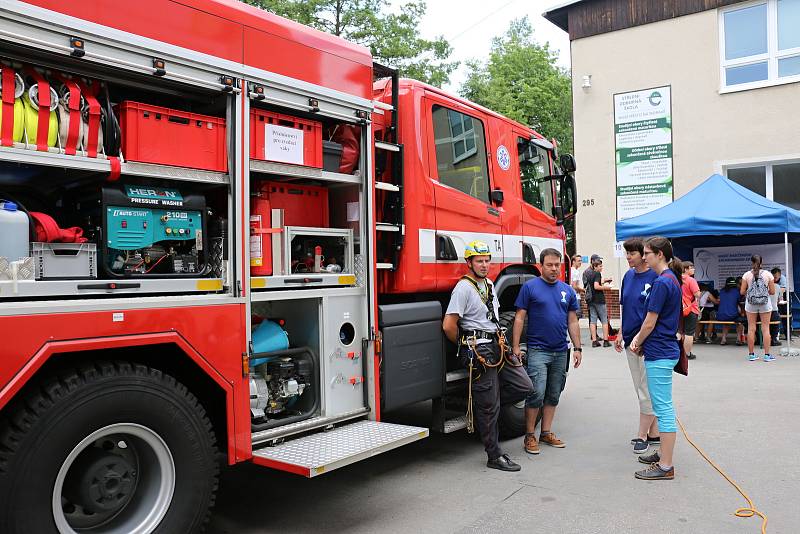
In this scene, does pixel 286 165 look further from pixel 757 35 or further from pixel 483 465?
pixel 757 35

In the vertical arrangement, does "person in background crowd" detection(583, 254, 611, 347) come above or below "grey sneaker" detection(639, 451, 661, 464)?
above

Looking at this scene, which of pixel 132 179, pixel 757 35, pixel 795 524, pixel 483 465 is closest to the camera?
pixel 132 179

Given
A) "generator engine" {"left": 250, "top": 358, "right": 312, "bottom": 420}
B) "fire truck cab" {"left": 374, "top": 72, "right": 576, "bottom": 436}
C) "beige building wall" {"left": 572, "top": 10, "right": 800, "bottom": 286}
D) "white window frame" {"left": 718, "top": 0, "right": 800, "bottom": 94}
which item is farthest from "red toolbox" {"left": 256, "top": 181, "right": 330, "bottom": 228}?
"white window frame" {"left": 718, "top": 0, "right": 800, "bottom": 94}

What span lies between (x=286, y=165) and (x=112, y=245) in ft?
3.94

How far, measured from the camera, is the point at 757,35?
14.7 metres

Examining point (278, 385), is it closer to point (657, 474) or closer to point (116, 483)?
point (116, 483)

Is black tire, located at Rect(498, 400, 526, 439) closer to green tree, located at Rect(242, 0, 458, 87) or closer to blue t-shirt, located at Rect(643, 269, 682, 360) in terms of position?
blue t-shirt, located at Rect(643, 269, 682, 360)

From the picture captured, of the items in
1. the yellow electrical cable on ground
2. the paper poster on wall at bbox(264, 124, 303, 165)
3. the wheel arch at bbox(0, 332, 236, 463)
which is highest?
the paper poster on wall at bbox(264, 124, 303, 165)

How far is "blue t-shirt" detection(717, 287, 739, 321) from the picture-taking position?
12.4m

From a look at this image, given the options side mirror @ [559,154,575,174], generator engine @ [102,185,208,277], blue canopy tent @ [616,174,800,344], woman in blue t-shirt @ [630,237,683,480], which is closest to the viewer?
generator engine @ [102,185,208,277]

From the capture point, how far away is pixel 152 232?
349 cm

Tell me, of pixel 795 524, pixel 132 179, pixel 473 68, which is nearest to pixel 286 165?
pixel 132 179

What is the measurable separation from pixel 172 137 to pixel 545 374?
12.3 feet

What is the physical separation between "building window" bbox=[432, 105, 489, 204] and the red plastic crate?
1395 mm
